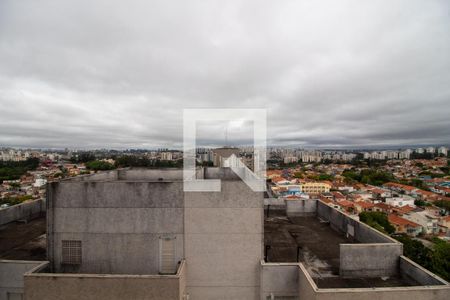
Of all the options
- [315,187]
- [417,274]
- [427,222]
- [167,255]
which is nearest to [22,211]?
[167,255]

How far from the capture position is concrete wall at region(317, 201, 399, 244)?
8.16 m

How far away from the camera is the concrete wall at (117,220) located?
23.0 feet

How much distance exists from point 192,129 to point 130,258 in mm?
4693

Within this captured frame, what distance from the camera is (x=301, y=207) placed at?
1262 centimetres

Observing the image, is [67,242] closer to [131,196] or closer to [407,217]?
[131,196]

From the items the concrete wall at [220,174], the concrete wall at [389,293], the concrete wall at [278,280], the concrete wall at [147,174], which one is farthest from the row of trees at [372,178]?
the concrete wall at [278,280]

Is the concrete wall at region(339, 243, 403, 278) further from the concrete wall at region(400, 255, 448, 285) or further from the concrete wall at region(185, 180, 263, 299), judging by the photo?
the concrete wall at region(185, 180, 263, 299)

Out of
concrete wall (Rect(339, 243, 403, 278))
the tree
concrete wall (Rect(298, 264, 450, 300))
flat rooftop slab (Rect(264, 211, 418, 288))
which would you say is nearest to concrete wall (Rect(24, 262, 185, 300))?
flat rooftop slab (Rect(264, 211, 418, 288))

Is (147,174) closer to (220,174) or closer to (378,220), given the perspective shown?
(220,174)

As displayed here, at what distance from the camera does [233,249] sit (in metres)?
7.14

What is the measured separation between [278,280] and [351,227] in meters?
4.34

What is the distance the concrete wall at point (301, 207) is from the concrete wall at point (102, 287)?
767 centimetres

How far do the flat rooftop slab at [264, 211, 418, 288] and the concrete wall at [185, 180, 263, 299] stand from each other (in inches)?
41.5

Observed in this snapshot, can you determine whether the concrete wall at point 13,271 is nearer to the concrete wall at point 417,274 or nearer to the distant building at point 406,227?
the concrete wall at point 417,274
